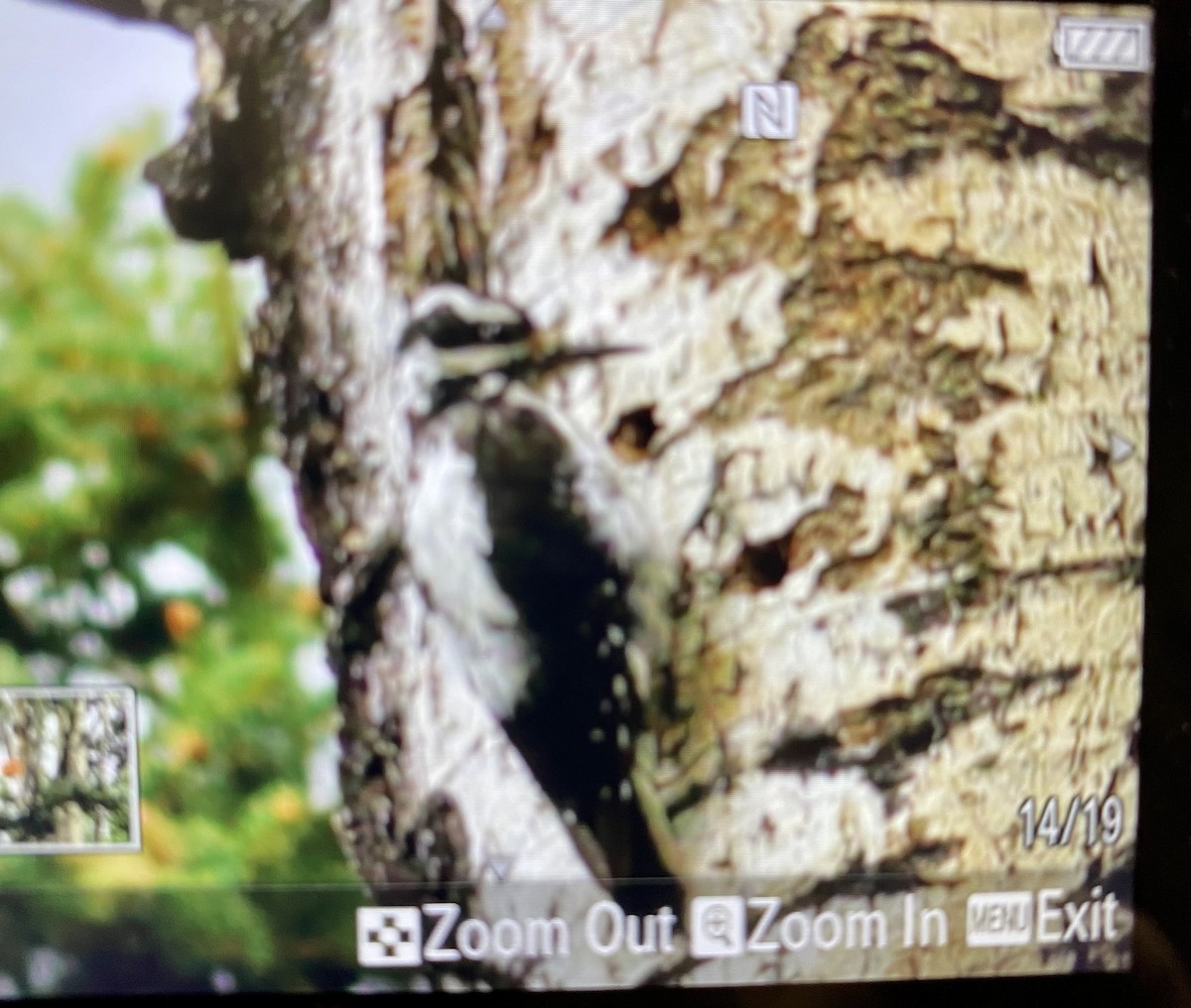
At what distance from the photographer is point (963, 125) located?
20.1 inches

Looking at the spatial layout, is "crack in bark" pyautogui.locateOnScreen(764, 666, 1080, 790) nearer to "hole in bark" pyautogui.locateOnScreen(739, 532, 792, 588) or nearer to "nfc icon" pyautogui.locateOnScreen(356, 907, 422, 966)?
"hole in bark" pyautogui.locateOnScreen(739, 532, 792, 588)

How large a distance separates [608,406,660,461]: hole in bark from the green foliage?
19cm

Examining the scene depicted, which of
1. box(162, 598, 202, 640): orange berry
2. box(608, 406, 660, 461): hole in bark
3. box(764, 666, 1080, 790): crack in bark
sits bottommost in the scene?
box(764, 666, 1080, 790): crack in bark

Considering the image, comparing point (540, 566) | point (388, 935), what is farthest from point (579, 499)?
point (388, 935)

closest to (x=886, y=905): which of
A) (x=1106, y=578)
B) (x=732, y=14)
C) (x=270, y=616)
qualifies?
(x=1106, y=578)

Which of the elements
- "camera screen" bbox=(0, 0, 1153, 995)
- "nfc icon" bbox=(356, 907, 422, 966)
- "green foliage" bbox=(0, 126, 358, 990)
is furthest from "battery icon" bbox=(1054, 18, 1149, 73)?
"nfc icon" bbox=(356, 907, 422, 966)

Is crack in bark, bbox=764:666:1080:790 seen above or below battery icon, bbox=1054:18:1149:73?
below

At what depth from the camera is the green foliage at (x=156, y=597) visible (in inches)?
19.5

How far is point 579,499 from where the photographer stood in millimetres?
510

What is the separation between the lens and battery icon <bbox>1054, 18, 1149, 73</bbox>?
51 cm

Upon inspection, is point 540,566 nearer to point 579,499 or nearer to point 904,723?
point 579,499

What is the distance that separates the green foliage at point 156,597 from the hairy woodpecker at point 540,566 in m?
0.10

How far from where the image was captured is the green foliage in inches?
19.5

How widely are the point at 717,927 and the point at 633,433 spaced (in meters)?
0.28
